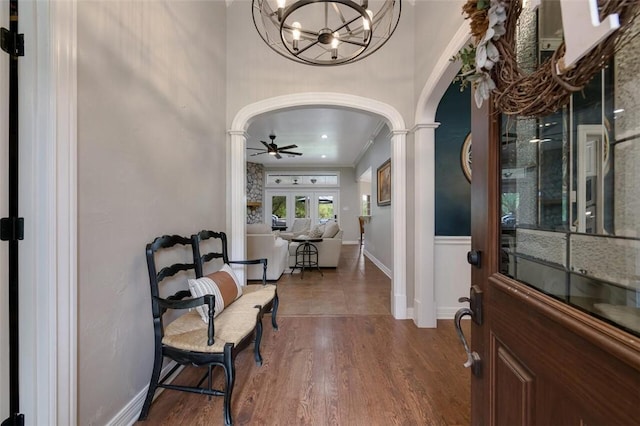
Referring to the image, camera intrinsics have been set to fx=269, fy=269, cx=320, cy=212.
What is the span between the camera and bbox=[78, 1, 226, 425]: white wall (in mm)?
1295

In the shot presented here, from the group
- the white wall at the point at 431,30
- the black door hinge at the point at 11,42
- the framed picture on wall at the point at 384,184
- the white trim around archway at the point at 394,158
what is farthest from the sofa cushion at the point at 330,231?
the black door hinge at the point at 11,42

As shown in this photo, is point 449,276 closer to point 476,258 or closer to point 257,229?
point 476,258

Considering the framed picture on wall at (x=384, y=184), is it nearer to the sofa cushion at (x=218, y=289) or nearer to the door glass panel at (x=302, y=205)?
the sofa cushion at (x=218, y=289)

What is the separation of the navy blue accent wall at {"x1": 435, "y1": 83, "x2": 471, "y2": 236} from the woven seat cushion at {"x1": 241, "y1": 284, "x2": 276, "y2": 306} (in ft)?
6.31

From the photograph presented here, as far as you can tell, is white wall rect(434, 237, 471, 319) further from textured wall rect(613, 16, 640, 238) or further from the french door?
the french door

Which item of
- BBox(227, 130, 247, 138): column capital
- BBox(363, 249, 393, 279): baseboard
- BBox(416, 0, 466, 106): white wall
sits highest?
BBox(416, 0, 466, 106): white wall

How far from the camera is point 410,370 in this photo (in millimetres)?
2057

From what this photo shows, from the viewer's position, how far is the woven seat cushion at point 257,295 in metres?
2.13

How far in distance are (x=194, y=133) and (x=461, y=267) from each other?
3.03 metres

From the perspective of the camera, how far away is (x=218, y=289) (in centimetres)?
193

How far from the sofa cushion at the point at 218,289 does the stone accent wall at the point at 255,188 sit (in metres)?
7.25

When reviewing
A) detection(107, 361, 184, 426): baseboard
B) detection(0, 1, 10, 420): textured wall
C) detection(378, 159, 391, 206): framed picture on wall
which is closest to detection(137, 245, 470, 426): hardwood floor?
detection(107, 361, 184, 426): baseboard

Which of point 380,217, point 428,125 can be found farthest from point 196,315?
point 380,217

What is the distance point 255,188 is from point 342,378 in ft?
27.1
